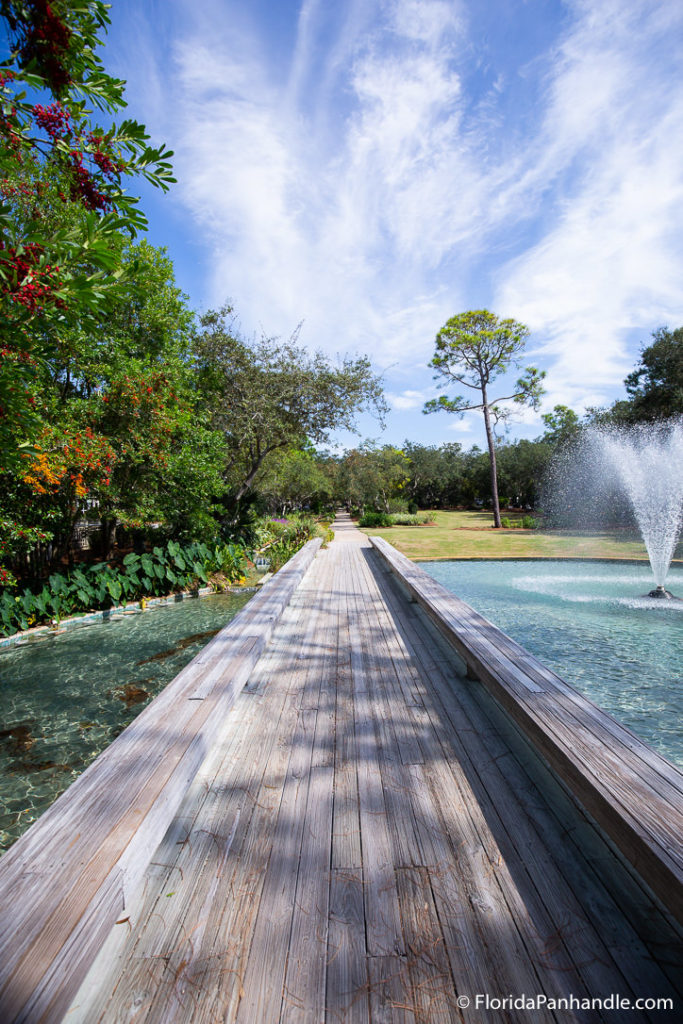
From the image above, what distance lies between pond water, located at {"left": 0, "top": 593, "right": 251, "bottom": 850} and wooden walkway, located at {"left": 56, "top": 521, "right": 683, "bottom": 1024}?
169 centimetres

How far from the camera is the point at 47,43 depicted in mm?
2229

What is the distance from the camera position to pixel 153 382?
779 centimetres

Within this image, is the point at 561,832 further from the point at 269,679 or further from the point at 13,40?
the point at 13,40

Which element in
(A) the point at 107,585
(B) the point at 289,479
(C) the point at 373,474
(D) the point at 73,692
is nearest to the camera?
(D) the point at 73,692

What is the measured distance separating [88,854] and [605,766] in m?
1.57

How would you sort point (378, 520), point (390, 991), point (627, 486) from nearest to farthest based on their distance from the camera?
point (390, 991) → point (627, 486) → point (378, 520)

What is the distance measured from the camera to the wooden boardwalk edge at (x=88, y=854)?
762 millimetres

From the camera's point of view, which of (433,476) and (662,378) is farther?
→ (433,476)

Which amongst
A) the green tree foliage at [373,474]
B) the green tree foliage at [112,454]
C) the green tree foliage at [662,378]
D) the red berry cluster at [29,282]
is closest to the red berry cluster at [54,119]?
the red berry cluster at [29,282]

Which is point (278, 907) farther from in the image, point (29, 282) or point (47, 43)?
point (47, 43)

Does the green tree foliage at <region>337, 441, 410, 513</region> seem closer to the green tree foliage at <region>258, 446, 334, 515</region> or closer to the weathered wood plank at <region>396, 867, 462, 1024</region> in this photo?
the green tree foliage at <region>258, 446, 334, 515</region>

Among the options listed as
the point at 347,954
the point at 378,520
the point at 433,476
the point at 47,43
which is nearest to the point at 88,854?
the point at 347,954

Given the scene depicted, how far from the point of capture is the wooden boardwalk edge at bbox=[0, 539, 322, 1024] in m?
0.76

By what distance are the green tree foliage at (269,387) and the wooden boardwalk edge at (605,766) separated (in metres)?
10.6
